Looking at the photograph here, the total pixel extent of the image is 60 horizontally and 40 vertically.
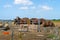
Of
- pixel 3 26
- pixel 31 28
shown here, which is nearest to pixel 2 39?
pixel 31 28

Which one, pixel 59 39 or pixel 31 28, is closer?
pixel 59 39

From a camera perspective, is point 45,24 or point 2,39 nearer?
point 2,39

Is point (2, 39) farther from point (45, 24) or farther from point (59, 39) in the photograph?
point (45, 24)

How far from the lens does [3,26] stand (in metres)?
24.0

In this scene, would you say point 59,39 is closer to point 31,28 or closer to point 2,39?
point 2,39

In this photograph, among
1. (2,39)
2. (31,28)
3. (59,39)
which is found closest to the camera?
(59,39)

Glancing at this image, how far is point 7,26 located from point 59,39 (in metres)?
12.5

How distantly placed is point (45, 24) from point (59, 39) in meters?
16.9

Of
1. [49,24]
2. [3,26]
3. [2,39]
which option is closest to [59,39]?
[2,39]

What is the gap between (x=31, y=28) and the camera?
2225cm

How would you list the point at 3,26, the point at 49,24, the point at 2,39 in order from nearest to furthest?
the point at 2,39 < the point at 3,26 < the point at 49,24

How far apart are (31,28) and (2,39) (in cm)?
906

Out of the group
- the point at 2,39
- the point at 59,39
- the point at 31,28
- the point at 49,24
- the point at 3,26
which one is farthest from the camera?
the point at 49,24

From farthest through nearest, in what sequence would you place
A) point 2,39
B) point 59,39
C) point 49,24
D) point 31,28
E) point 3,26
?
point 49,24, point 3,26, point 31,28, point 2,39, point 59,39
